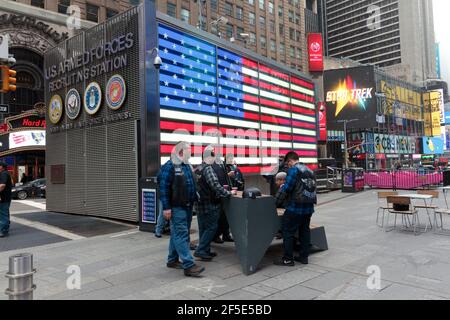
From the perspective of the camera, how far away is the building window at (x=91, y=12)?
124 feet

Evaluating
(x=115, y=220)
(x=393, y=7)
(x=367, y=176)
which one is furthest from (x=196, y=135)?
(x=393, y=7)

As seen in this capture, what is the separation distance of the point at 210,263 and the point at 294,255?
1481mm

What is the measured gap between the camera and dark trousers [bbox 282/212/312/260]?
6156 millimetres

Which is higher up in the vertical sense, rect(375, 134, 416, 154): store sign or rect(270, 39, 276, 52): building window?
rect(270, 39, 276, 52): building window

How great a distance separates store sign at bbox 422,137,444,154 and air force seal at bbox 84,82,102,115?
73.1m

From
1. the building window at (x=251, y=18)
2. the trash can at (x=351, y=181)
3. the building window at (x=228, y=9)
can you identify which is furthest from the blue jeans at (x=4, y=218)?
the building window at (x=251, y=18)

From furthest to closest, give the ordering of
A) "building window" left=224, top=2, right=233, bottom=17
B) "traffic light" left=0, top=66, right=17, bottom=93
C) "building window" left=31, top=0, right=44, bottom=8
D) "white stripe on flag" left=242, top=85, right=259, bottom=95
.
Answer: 1. "building window" left=224, top=2, right=233, bottom=17
2. "building window" left=31, top=0, right=44, bottom=8
3. "white stripe on flag" left=242, top=85, right=259, bottom=95
4. "traffic light" left=0, top=66, right=17, bottom=93

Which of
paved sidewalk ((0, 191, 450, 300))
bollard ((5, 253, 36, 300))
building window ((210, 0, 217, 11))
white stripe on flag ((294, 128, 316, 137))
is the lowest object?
paved sidewalk ((0, 191, 450, 300))

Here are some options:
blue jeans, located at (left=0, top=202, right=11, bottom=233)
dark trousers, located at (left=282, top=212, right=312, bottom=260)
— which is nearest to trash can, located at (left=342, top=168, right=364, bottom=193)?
dark trousers, located at (left=282, top=212, right=312, bottom=260)

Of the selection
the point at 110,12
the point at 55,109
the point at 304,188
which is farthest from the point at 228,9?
the point at 304,188

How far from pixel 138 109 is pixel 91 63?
3009 mm

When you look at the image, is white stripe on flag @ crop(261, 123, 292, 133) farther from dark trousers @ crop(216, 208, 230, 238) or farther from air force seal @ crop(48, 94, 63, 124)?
dark trousers @ crop(216, 208, 230, 238)

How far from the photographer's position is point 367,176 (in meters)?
23.1
